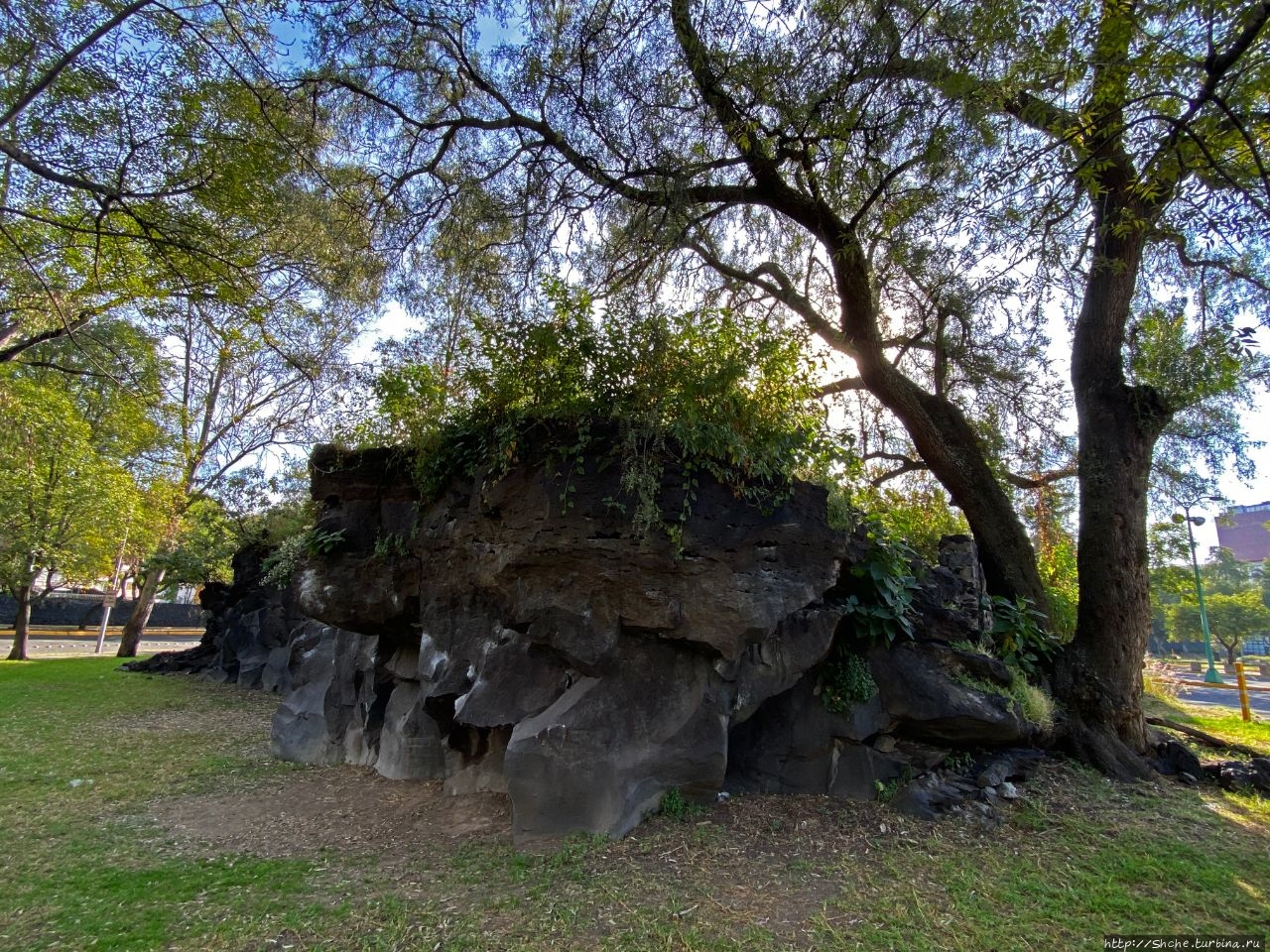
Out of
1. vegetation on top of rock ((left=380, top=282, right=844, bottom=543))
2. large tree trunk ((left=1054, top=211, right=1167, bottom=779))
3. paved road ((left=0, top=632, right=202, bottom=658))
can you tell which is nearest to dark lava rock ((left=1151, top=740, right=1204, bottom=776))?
large tree trunk ((left=1054, top=211, right=1167, bottom=779))

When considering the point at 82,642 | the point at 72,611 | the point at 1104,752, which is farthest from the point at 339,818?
the point at 72,611

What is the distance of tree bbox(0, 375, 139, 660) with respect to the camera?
14758mm

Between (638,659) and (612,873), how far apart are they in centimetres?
145

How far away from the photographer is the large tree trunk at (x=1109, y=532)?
6.31 meters

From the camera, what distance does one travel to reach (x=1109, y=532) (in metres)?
6.83

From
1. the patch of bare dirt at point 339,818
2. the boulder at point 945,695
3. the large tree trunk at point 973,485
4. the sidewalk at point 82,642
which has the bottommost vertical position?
the sidewalk at point 82,642

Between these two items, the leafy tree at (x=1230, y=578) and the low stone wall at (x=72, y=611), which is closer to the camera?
the low stone wall at (x=72, y=611)

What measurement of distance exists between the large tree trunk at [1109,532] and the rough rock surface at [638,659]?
1.24m

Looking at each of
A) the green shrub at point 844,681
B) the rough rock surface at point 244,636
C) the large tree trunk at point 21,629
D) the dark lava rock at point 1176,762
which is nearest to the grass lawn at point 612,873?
the dark lava rock at point 1176,762

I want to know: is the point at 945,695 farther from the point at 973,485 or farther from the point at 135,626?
the point at 135,626

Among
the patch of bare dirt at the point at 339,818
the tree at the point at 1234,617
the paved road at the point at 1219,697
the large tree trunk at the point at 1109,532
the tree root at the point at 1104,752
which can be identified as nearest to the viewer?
the patch of bare dirt at the point at 339,818

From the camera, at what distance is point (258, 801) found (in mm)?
5773

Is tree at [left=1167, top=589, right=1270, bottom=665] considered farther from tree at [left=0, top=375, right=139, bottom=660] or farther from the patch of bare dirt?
tree at [left=0, top=375, right=139, bottom=660]

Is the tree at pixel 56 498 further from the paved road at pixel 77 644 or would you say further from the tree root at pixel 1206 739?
the tree root at pixel 1206 739
